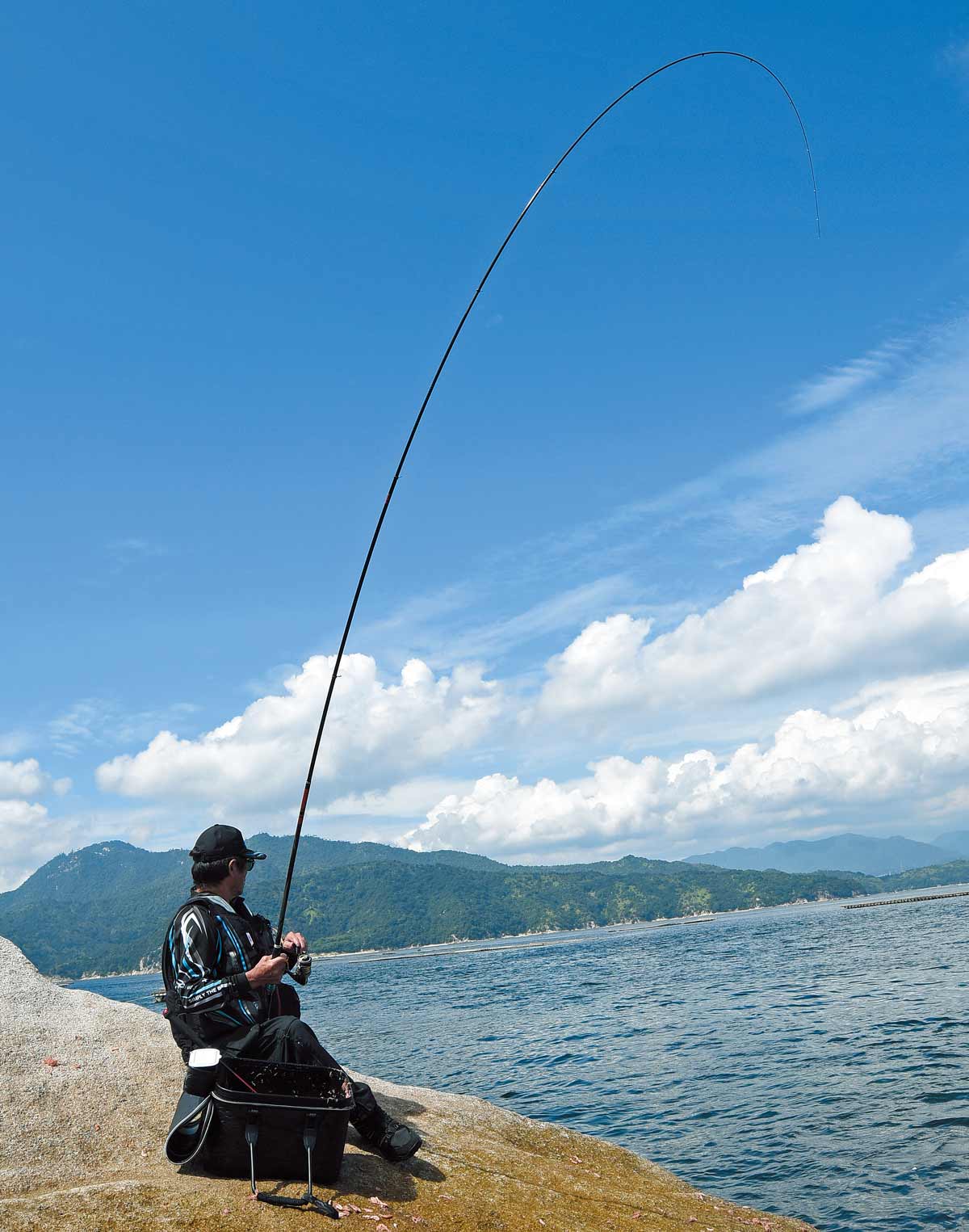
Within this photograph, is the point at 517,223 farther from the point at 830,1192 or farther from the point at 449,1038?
the point at 449,1038

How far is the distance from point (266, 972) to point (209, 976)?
50cm

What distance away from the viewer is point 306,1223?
20.5 ft

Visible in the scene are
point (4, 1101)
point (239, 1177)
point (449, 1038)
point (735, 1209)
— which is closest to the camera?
point (239, 1177)

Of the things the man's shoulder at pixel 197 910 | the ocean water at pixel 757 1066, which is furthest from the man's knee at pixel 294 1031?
the ocean water at pixel 757 1066

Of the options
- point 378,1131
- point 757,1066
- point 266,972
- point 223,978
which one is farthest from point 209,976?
point 757,1066

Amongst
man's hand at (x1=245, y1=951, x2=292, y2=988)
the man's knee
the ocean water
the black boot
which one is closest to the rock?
the black boot

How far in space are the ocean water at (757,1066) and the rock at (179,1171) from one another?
3785mm

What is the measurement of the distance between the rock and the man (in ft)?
3.29

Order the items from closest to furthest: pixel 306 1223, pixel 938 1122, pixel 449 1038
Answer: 1. pixel 306 1223
2. pixel 938 1122
3. pixel 449 1038

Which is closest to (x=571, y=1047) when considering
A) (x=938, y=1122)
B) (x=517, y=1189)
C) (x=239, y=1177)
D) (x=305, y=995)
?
(x=938, y=1122)

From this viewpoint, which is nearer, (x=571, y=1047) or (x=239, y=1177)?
(x=239, y=1177)

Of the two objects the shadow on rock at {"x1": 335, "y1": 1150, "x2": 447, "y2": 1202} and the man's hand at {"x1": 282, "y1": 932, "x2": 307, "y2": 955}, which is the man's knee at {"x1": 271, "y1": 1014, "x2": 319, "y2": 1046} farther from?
the shadow on rock at {"x1": 335, "y1": 1150, "x2": 447, "y2": 1202}

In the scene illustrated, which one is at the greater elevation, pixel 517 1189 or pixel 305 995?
pixel 517 1189

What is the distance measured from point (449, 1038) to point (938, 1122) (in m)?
26.3
